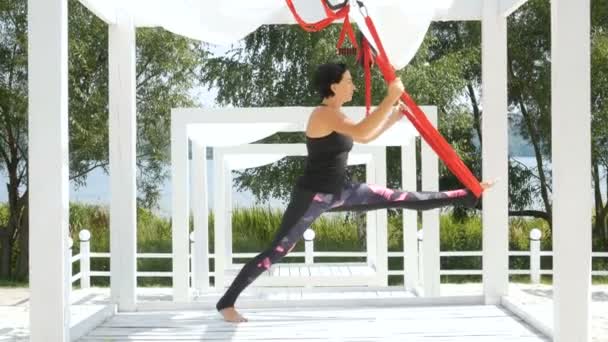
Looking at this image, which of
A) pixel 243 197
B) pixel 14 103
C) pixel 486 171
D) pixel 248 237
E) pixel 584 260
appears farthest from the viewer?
pixel 243 197

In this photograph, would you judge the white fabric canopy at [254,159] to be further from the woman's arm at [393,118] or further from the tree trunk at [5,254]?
the tree trunk at [5,254]

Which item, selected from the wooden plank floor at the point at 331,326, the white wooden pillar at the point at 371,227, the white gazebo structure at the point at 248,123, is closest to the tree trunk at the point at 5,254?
the white wooden pillar at the point at 371,227

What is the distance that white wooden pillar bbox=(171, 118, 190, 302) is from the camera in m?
6.65

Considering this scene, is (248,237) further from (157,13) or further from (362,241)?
(157,13)

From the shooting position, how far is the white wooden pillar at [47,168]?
4.21 m

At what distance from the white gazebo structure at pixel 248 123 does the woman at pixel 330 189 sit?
1.80 ft

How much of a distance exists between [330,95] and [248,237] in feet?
36.6

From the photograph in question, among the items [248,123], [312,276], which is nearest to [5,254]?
[312,276]

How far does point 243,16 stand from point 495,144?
1.96m

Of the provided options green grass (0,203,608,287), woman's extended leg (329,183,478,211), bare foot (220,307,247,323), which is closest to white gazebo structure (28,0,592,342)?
bare foot (220,307,247,323)

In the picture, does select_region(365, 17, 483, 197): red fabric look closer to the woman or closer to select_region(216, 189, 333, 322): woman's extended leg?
the woman

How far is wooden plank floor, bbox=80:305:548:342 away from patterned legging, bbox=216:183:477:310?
0.44 meters

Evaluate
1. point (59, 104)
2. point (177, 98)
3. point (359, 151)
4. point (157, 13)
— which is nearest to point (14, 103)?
point (177, 98)

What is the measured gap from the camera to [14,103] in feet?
48.4
